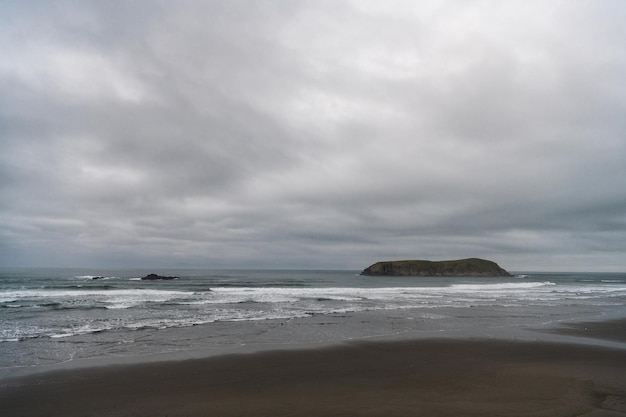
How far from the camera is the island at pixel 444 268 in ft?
445

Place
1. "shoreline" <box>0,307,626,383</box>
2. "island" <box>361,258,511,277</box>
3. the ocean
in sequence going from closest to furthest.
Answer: "shoreline" <box>0,307,626,383</box>, the ocean, "island" <box>361,258,511,277</box>

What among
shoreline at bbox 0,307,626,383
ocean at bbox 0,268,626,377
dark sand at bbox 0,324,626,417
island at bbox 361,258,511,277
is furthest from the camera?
island at bbox 361,258,511,277

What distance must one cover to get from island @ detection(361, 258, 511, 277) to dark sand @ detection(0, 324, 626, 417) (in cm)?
12799

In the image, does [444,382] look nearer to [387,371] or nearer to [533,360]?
[387,371]

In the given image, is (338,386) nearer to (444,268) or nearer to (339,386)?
(339,386)

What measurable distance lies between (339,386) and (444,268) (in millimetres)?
135017

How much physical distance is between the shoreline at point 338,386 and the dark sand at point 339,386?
0.07 feet

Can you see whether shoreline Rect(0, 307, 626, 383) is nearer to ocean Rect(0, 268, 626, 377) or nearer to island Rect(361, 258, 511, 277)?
ocean Rect(0, 268, 626, 377)

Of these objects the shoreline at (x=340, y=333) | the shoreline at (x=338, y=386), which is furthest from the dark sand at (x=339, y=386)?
the shoreline at (x=340, y=333)

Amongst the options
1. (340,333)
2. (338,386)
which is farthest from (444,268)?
(338,386)

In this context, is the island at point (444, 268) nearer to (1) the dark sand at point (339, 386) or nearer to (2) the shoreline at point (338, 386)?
(2) the shoreline at point (338, 386)

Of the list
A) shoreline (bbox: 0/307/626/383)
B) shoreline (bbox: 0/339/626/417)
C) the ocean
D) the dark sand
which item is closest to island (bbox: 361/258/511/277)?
the ocean

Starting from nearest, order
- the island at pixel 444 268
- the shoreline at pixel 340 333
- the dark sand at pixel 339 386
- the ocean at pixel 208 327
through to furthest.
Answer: the dark sand at pixel 339 386 → the shoreline at pixel 340 333 → the ocean at pixel 208 327 → the island at pixel 444 268

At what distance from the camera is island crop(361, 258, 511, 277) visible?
135625 mm
